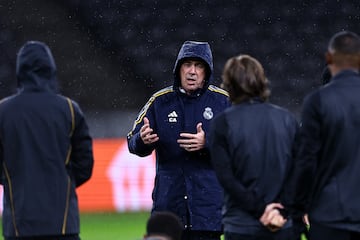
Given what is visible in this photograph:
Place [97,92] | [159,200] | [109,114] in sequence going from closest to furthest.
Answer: [159,200]
[109,114]
[97,92]

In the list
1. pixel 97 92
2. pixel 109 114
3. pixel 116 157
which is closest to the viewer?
pixel 116 157

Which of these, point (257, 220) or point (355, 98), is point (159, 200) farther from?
point (355, 98)

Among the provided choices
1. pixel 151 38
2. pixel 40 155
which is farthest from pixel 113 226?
pixel 40 155

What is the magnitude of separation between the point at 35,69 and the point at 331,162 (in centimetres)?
168

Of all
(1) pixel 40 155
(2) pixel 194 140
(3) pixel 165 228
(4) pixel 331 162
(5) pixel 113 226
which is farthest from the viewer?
(5) pixel 113 226

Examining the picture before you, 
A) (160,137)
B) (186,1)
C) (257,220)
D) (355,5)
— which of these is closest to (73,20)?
(186,1)

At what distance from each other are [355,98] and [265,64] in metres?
12.9

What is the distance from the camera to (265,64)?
17.9 metres

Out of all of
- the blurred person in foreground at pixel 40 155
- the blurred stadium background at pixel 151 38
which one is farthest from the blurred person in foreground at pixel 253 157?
the blurred stadium background at pixel 151 38

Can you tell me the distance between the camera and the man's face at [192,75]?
6426mm

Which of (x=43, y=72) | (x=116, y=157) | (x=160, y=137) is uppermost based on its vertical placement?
(x=43, y=72)

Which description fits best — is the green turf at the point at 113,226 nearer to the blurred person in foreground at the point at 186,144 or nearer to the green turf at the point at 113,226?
the green turf at the point at 113,226

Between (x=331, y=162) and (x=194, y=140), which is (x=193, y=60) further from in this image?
(x=331, y=162)

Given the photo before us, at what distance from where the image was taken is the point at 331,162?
499 centimetres
